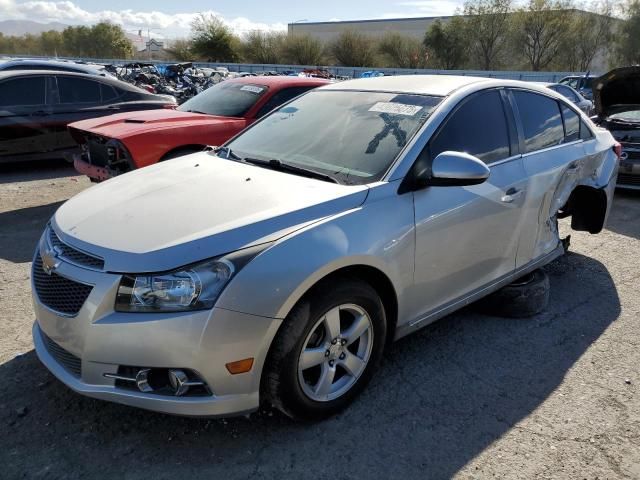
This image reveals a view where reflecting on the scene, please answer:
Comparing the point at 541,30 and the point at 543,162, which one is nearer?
the point at 543,162

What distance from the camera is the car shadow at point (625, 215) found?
655cm

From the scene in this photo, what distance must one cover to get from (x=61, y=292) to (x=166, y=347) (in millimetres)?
655

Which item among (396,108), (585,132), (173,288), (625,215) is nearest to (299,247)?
(173,288)

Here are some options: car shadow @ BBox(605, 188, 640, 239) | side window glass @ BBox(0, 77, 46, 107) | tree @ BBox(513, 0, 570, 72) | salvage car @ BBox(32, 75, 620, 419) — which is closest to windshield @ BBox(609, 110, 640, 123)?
car shadow @ BBox(605, 188, 640, 239)

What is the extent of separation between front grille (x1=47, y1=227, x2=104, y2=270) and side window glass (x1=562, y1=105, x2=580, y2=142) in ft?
12.1

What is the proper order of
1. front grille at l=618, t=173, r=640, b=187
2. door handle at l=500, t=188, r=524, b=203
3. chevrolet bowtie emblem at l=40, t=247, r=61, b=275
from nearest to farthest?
chevrolet bowtie emblem at l=40, t=247, r=61, b=275, door handle at l=500, t=188, r=524, b=203, front grille at l=618, t=173, r=640, b=187

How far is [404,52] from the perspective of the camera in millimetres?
56375

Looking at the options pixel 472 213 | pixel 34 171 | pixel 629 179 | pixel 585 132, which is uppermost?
pixel 585 132

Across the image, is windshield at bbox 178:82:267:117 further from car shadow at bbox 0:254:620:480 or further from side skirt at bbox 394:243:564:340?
car shadow at bbox 0:254:620:480

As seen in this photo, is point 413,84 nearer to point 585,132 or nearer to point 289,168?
point 289,168

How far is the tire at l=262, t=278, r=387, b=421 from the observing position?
8.15ft

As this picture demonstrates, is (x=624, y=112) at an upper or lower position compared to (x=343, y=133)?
lower

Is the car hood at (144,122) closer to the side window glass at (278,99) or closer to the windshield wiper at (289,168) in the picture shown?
the side window glass at (278,99)

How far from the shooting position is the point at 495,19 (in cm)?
5194
